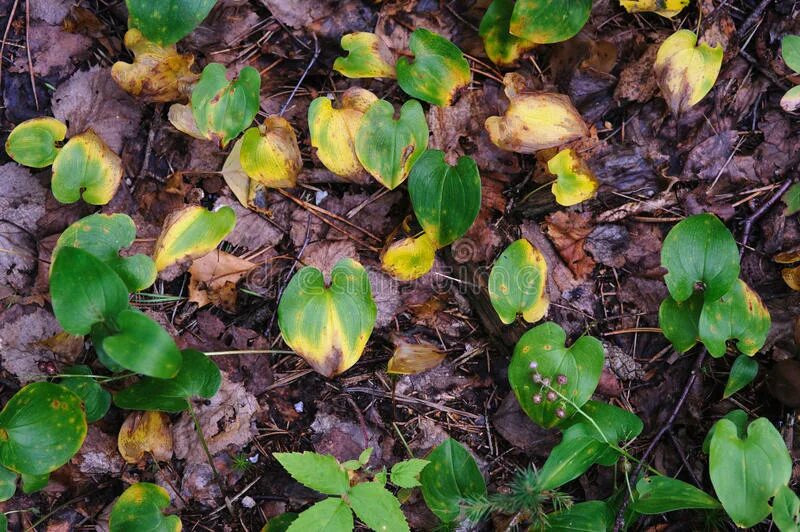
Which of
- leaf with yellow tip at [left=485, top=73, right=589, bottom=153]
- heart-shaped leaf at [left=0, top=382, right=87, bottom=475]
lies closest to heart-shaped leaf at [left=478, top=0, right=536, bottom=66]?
leaf with yellow tip at [left=485, top=73, right=589, bottom=153]

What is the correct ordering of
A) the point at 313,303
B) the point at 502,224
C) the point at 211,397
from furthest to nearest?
the point at 502,224 → the point at 211,397 → the point at 313,303

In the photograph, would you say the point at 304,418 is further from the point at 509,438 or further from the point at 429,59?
the point at 429,59

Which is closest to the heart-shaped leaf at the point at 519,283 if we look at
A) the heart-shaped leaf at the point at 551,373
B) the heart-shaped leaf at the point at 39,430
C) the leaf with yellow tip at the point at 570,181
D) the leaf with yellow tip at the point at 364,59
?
the heart-shaped leaf at the point at 551,373

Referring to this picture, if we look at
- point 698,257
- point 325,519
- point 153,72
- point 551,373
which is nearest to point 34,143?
point 153,72

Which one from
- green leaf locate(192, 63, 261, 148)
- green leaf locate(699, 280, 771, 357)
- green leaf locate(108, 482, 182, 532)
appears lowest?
green leaf locate(108, 482, 182, 532)

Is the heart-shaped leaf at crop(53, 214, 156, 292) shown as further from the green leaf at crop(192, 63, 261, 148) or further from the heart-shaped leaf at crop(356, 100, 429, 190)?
the heart-shaped leaf at crop(356, 100, 429, 190)

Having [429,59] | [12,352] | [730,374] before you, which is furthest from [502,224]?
[12,352]

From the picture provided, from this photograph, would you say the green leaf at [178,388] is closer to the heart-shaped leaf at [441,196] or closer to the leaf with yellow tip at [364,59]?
the heart-shaped leaf at [441,196]
